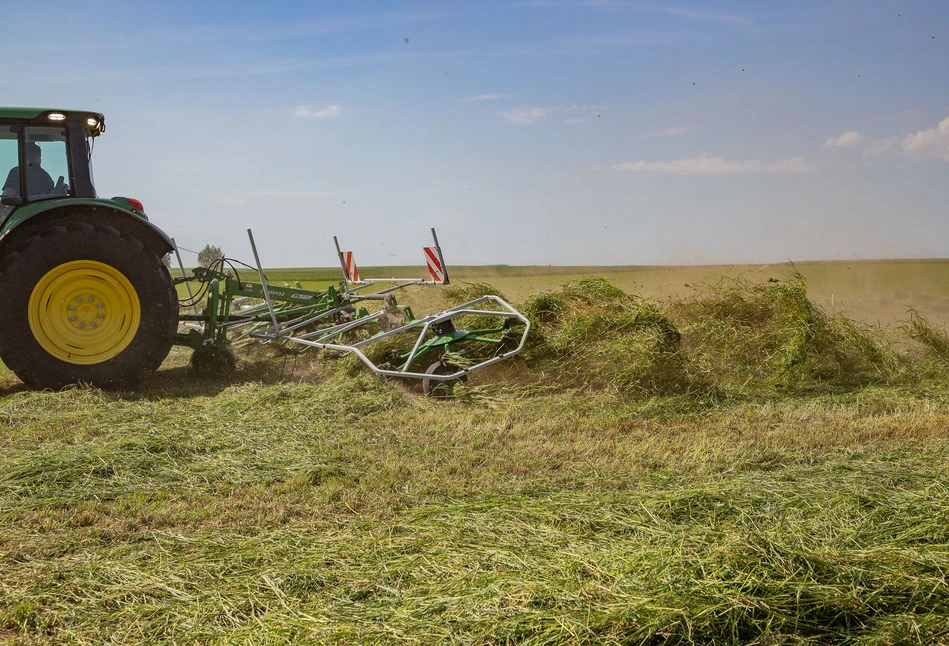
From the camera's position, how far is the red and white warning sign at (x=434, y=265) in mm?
8570

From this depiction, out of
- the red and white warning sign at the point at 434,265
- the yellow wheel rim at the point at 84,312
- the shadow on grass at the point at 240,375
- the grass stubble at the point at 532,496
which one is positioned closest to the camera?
the grass stubble at the point at 532,496

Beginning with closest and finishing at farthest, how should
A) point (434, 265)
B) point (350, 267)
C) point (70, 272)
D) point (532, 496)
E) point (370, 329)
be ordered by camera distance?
point (532, 496)
point (70, 272)
point (370, 329)
point (434, 265)
point (350, 267)

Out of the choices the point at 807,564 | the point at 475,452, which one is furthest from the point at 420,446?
the point at 807,564

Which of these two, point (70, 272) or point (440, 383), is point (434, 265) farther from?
point (70, 272)

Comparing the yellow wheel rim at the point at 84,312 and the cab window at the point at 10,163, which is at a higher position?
the cab window at the point at 10,163

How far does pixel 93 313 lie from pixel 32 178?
1.31 metres

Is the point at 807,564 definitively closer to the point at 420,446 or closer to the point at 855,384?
the point at 420,446

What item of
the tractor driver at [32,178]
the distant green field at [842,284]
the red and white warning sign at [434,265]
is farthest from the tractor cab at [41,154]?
the distant green field at [842,284]

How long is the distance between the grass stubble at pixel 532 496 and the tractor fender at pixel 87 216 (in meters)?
1.32

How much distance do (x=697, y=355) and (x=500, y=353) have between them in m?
1.80

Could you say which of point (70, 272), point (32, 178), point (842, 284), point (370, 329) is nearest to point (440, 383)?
point (370, 329)

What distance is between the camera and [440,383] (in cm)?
702

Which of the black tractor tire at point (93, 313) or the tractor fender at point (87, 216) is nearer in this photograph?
the black tractor tire at point (93, 313)

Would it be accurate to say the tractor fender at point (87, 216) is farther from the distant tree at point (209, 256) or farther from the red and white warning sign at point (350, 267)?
the red and white warning sign at point (350, 267)
